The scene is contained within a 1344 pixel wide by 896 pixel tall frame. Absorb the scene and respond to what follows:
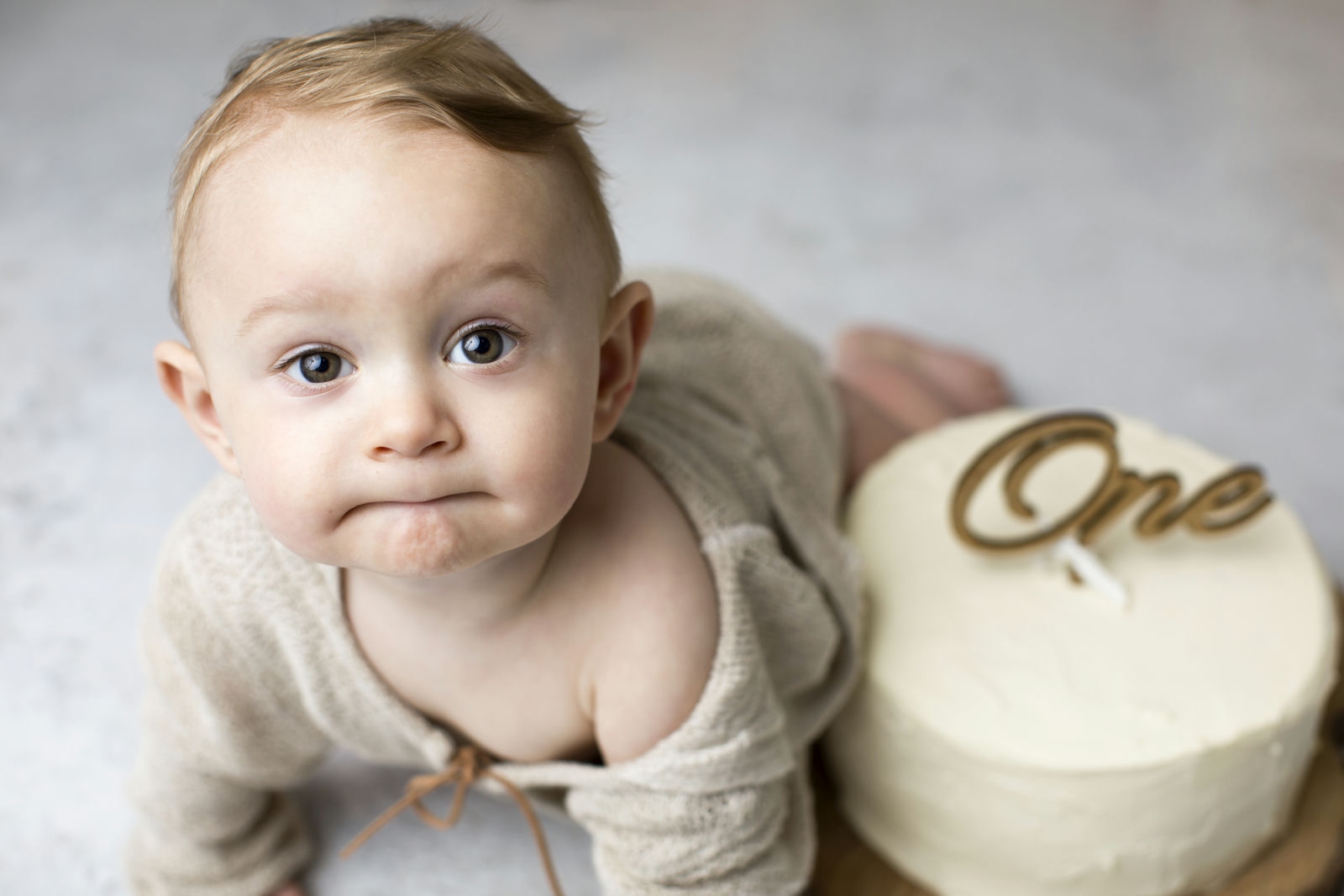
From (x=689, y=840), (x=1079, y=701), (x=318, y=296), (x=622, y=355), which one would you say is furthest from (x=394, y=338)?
(x=1079, y=701)

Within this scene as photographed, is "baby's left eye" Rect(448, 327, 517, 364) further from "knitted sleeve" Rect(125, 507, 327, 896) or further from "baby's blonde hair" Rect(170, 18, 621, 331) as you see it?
"knitted sleeve" Rect(125, 507, 327, 896)

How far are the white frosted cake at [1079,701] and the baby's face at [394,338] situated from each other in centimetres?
42

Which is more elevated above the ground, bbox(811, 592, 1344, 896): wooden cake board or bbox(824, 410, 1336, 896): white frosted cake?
bbox(824, 410, 1336, 896): white frosted cake

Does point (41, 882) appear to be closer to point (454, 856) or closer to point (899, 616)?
point (454, 856)

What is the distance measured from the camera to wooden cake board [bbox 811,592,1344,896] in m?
1.03

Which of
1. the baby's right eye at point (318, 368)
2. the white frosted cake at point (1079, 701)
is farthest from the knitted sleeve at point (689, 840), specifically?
the baby's right eye at point (318, 368)

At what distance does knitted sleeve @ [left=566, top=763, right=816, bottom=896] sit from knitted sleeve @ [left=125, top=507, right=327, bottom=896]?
239mm

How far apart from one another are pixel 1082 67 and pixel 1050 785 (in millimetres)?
1460

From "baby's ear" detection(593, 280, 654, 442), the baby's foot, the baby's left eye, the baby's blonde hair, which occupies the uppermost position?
the baby's blonde hair

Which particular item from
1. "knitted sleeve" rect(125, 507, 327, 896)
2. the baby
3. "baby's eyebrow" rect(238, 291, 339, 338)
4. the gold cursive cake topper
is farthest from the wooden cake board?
"baby's eyebrow" rect(238, 291, 339, 338)

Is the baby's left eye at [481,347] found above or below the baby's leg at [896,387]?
above

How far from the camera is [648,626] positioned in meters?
0.80

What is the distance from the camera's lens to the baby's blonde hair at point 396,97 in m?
0.63

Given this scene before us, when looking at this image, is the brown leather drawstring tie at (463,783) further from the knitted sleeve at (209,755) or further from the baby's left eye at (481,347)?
the baby's left eye at (481,347)
